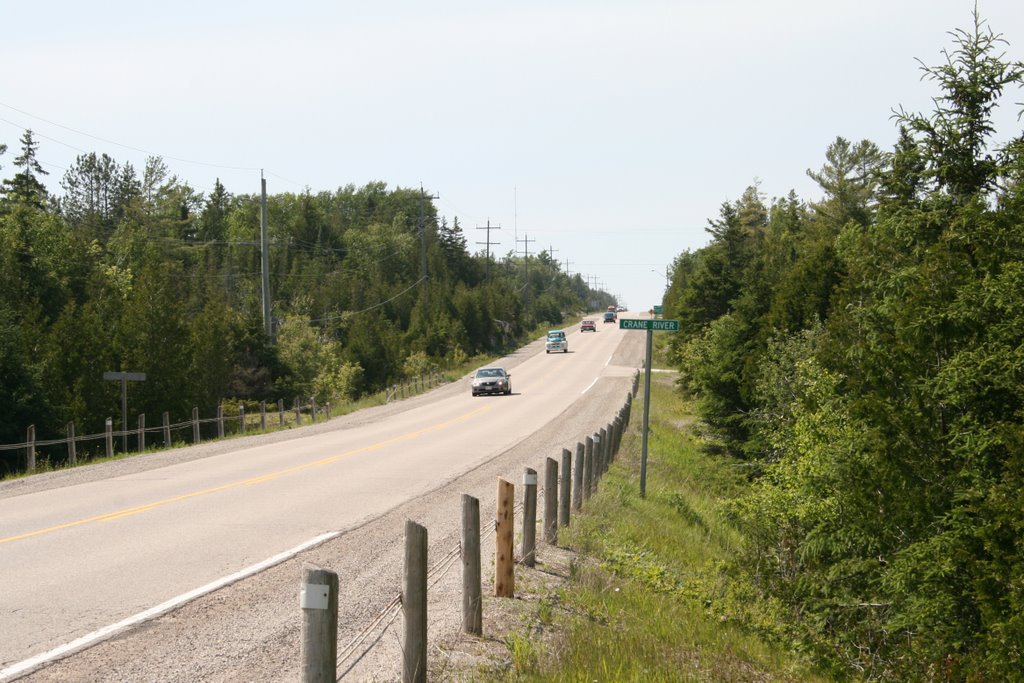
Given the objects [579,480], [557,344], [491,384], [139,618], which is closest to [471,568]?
[139,618]

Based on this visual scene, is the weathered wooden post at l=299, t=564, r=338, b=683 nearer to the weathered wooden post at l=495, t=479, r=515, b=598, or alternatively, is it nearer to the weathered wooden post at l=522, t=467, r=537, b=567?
the weathered wooden post at l=495, t=479, r=515, b=598

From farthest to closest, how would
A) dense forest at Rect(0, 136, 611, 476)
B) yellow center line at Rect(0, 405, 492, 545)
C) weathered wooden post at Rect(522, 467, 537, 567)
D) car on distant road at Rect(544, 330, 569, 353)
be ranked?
1. car on distant road at Rect(544, 330, 569, 353)
2. dense forest at Rect(0, 136, 611, 476)
3. yellow center line at Rect(0, 405, 492, 545)
4. weathered wooden post at Rect(522, 467, 537, 567)

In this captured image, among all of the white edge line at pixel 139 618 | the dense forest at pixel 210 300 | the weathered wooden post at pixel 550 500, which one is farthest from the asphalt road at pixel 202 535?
the dense forest at pixel 210 300

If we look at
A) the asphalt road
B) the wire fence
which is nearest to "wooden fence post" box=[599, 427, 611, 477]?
the asphalt road

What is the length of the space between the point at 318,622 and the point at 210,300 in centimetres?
6821

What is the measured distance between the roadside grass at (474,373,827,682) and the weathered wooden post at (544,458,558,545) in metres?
0.31

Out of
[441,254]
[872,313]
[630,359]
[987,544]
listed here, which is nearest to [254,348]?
[630,359]

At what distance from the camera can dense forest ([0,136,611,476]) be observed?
147 ft

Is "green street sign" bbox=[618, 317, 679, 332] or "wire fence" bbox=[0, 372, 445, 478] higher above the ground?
"green street sign" bbox=[618, 317, 679, 332]

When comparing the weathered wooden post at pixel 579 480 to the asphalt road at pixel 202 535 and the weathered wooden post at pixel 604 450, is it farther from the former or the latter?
the weathered wooden post at pixel 604 450

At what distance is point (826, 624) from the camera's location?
1617 centimetres

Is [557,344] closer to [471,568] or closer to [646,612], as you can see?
[646,612]

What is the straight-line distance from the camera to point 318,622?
184 inches

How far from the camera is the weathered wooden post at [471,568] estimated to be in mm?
7766
